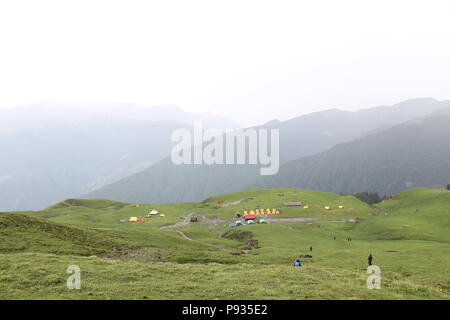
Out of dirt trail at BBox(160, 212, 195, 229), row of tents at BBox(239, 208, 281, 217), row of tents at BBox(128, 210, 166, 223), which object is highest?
row of tents at BBox(239, 208, 281, 217)

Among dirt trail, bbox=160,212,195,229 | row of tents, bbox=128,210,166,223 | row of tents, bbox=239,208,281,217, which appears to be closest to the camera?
dirt trail, bbox=160,212,195,229

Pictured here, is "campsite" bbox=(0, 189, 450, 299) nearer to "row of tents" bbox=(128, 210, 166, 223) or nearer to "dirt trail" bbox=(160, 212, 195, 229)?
"dirt trail" bbox=(160, 212, 195, 229)

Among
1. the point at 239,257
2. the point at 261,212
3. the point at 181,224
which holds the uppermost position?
the point at 261,212

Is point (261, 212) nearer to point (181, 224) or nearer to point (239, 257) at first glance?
point (181, 224)

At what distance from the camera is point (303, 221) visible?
4247 inches

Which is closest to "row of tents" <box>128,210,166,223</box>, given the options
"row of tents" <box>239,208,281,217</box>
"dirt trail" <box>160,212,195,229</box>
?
"dirt trail" <box>160,212,195,229</box>

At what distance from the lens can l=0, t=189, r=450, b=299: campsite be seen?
23625 millimetres

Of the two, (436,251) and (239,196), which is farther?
(239,196)

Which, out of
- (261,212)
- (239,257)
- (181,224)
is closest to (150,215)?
(181,224)

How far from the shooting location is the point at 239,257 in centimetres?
4972
